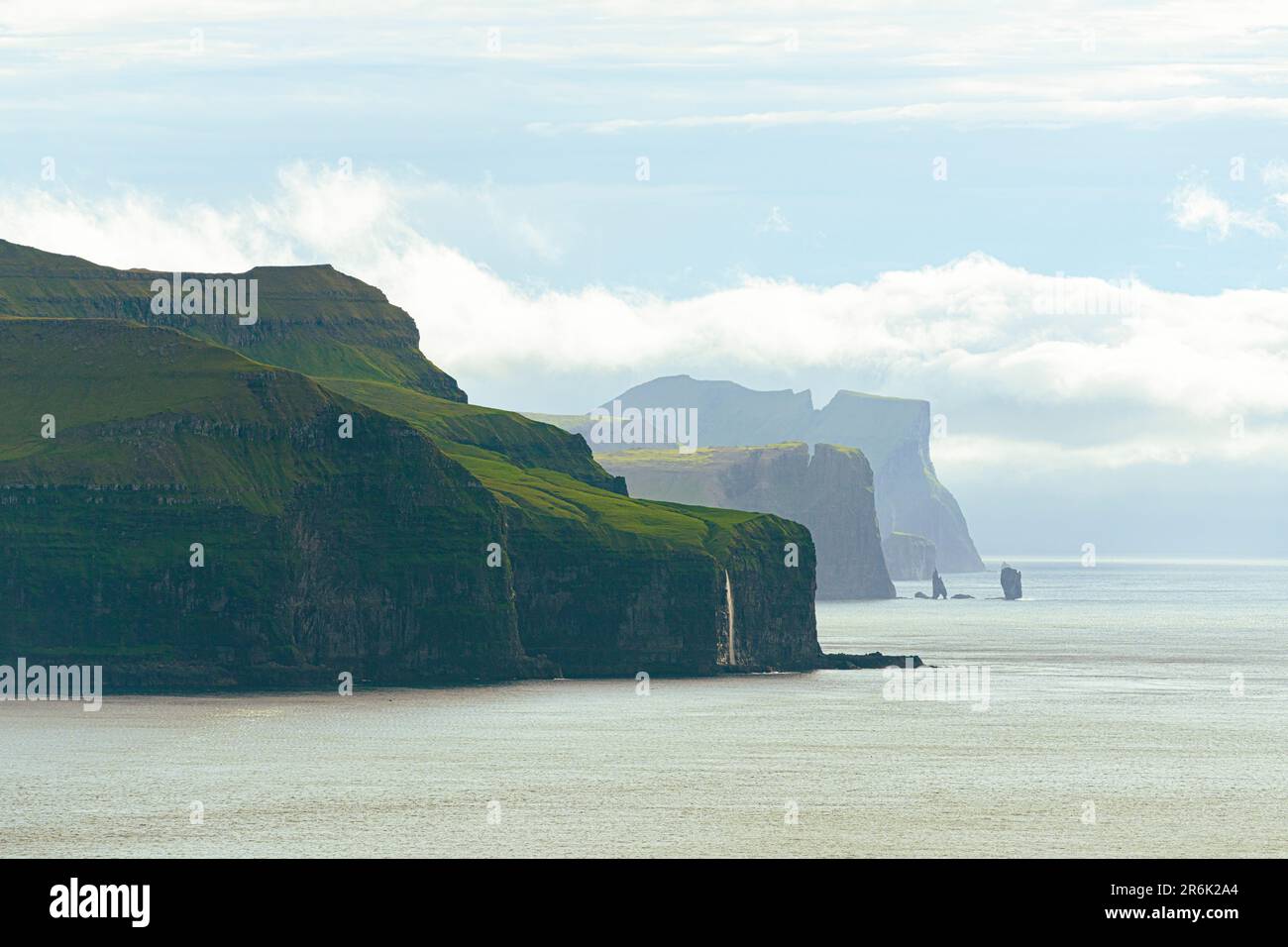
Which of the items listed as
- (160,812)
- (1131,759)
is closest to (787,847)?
(160,812)

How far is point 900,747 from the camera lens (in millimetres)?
175000
